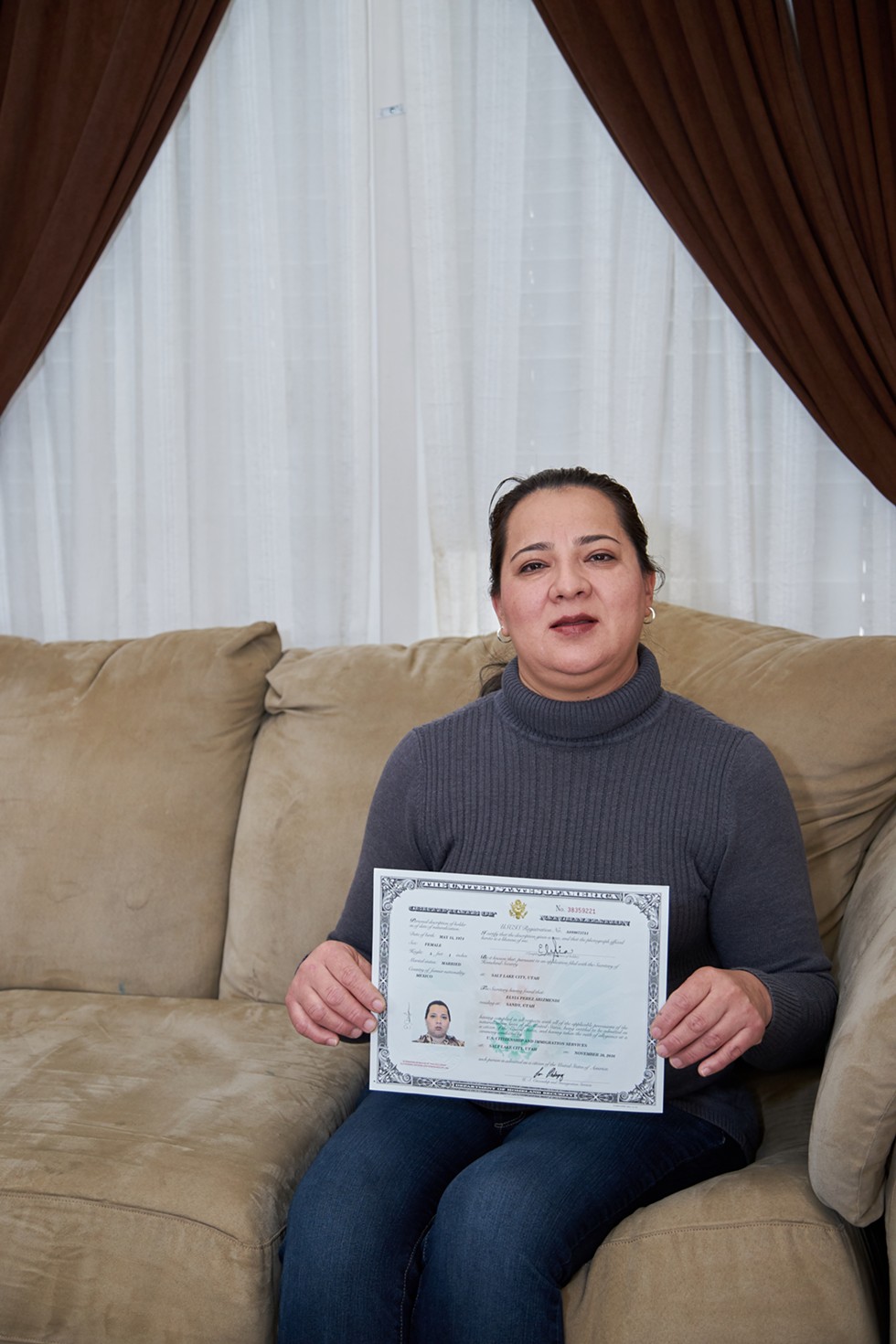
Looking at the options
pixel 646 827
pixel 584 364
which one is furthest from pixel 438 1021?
pixel 584 364

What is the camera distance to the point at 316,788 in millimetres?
2049

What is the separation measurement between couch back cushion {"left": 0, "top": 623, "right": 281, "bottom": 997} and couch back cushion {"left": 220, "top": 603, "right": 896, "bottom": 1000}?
58mm

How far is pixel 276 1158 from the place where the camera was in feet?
4.81

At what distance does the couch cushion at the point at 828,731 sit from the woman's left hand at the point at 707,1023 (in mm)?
544

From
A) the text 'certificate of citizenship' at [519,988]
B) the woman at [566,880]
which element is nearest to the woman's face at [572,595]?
the woman at [566,880]

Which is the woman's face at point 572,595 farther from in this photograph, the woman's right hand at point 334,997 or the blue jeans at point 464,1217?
the blue jeans at point 464,1217

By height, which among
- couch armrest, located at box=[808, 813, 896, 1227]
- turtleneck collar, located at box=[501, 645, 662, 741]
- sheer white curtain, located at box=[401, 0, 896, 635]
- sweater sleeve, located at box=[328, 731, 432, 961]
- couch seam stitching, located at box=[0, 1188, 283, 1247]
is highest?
sheer white curtain, located at box=[401, 0, 896, 635]

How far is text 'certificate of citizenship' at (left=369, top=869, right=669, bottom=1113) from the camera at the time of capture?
1296 millimetres

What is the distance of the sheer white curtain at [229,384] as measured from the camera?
251 centimetres

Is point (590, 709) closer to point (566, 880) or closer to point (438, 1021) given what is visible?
point (566, 880)

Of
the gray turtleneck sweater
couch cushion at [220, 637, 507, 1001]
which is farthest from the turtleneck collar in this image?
couch cushion at [220, 637, 507, 1001]

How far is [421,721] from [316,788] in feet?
0.72

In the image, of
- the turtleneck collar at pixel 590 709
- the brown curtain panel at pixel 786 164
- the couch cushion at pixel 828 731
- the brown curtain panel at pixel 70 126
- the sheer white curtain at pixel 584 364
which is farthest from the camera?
the brown curtain panel at pixel 70 126

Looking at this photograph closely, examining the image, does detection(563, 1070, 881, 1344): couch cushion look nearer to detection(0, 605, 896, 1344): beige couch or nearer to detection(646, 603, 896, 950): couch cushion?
detection(0, 605, 896, 1344): beige couch
